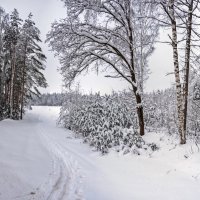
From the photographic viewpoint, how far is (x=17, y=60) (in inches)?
1312

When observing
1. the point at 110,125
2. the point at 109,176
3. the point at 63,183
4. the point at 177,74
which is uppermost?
the point at 177,74

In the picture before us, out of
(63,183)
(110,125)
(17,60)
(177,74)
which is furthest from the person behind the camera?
(17,60)

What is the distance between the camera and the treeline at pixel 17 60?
29984 millimetres

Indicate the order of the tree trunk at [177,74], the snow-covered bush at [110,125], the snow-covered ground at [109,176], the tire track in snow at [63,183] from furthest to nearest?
the snow-covered bush at [110,125], the tree trunk at [177,74], the snow-covered ground at [109,176], the tire track in snow at [63,183]

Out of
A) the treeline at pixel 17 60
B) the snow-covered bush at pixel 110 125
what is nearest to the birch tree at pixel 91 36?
the snow-covered bush at pixel 110 125

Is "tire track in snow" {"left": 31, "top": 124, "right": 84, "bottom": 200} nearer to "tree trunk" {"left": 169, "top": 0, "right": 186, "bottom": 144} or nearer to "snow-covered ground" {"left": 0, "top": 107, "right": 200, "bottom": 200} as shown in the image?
"snow-covered ground" {"left": 0, "top": 107, "right": 200, "bottom": 200}

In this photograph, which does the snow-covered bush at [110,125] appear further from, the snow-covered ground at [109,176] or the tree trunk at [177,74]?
the tree trunk at [177,74]

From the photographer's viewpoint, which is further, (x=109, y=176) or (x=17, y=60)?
(x=17, y=60)

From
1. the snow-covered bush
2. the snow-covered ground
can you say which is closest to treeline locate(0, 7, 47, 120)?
the snow-covered bush

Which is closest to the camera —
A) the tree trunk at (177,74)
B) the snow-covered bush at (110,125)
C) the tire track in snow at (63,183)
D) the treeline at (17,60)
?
the tire track in snow at (63,183)

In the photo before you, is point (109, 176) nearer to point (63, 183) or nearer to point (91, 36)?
point (63, 183)

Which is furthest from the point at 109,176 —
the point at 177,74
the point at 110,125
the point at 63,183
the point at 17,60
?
the point at 17,60

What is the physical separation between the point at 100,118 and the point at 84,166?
5.18 meters

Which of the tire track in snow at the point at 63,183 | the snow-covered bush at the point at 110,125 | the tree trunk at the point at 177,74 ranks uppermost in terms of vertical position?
the tree trunk at the point at 177,74
